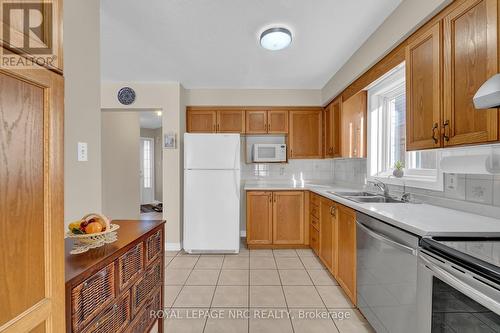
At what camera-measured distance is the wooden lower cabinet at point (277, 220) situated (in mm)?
3459

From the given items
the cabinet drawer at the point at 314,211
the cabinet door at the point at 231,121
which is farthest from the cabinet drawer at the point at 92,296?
the cabinet door at the point at 231,121

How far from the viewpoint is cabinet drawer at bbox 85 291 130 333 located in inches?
37.9

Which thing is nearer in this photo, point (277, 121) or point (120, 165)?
point (277, 121)

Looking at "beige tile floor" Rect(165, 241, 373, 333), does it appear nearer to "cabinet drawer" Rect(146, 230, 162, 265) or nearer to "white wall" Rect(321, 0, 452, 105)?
"cabinet drawer" Rect(146, 230, 162, 265)

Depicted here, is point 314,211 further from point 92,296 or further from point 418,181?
point 92,296

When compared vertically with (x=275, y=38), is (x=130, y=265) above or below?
below

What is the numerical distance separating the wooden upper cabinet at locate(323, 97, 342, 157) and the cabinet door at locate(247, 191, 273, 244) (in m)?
1.14

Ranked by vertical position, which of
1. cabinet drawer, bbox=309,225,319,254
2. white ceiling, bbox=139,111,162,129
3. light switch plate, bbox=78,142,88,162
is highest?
white ceiling, bbox=139,111,162,129

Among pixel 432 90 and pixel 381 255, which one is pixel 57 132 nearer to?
pixel 381 255

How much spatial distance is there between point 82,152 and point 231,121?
2518 mm

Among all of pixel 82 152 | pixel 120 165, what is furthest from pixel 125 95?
pixel 82 152

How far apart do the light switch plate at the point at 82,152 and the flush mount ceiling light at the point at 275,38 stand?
5.59ft

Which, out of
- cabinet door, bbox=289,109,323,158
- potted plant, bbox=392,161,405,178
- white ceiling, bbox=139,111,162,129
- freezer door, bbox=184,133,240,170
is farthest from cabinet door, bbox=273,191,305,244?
white ceiling, bbox=139,111,162,129

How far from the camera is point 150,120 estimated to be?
6.25 meters
